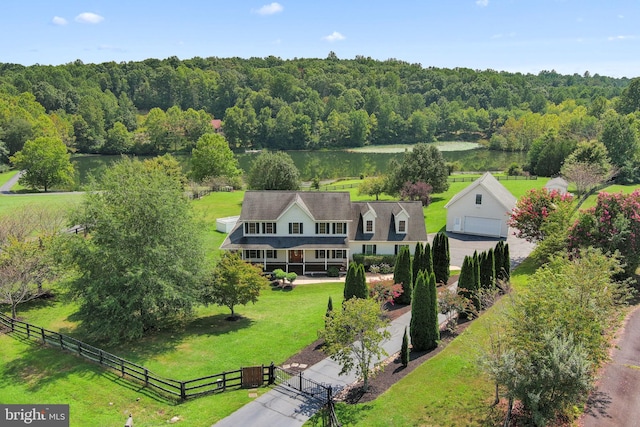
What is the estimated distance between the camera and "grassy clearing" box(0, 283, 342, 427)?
20156mm

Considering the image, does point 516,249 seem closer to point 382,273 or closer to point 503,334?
point 382,273

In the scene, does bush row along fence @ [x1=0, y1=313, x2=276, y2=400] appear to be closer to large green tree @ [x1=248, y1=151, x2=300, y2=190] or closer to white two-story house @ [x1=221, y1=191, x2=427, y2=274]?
white two-story house @ [x1=221, y1=191, x2=427, y2=274]

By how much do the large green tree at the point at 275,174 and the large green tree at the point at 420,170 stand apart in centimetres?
1323

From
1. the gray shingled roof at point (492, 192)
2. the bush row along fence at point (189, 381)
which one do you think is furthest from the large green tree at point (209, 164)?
the bush row along fence at point (189, 381)

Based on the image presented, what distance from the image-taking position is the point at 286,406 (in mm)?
20391

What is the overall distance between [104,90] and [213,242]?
150 meters

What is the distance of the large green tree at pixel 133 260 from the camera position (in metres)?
26.4

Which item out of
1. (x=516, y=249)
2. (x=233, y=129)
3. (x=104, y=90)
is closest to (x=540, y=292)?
(x=516, y=249)

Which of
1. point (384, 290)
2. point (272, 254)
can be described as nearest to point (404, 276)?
point (384, 290)

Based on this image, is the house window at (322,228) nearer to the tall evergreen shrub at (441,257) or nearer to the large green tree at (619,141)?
the tall evergreen shrub at (441,257)

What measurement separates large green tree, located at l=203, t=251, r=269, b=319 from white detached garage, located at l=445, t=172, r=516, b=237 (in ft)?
94.0

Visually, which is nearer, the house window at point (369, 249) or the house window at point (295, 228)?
the house window at point (295, 228)

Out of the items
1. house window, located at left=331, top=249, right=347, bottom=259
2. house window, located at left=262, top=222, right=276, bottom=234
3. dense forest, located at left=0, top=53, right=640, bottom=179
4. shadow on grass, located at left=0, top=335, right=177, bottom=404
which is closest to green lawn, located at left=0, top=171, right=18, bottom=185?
dense forest, located at left=0, top=53, right=640, bottom=179

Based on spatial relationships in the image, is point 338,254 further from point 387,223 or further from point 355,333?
point 355,333
